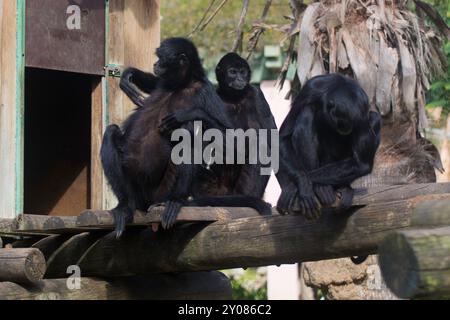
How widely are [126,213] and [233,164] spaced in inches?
68.6

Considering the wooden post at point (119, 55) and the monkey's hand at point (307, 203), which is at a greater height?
the wooden post at point (119, 55)

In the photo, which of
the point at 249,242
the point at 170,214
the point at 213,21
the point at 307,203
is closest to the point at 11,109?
the point at 170,214

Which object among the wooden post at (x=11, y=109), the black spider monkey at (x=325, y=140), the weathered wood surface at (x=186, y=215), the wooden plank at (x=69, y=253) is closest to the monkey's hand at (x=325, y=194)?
the black spider monkey at (x=325, y=140)

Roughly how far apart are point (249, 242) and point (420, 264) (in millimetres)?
2574

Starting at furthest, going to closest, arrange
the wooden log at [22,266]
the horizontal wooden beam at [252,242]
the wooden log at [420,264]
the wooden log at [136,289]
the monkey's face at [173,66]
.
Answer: the monkey's face at [173,66] < the wooden log at [136,289] < the wooden log at [22,266] < the horizontal wooden beam at [252,242] < the wooden log at [420,264]

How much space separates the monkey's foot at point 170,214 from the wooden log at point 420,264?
2.77m

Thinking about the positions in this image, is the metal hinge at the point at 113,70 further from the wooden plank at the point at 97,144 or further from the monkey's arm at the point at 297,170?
the monkey's arm at the point at 297,170

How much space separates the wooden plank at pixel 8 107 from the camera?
829 centimetres

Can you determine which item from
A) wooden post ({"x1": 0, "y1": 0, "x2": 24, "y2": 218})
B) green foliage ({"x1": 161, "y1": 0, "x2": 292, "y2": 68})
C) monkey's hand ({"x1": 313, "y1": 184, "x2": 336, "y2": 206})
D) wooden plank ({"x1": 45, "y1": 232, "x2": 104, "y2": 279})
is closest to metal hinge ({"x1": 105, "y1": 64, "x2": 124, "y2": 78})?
wooden post ({"x1": 0, "y1": 0, "x2": 24, "y2": 218})

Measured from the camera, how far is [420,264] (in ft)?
13.0

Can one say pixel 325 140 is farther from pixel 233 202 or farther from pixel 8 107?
pixel 8 107

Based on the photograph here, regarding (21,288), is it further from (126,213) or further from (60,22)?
(60,22)
